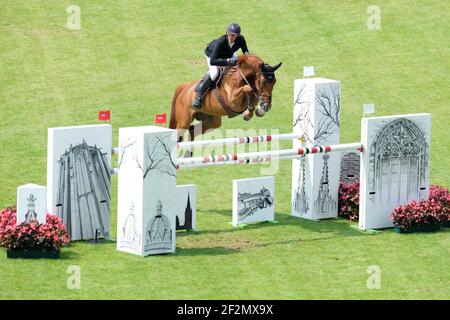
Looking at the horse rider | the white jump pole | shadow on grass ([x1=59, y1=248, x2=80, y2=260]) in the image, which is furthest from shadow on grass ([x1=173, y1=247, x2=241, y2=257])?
the horse rider

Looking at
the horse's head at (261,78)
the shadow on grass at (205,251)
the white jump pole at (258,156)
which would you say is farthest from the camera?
the horse's head at (261,78)

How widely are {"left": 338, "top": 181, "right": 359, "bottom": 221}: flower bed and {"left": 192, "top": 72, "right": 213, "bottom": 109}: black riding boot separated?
2999 millimetres

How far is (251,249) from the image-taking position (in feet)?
72.8

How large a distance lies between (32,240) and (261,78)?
501cm

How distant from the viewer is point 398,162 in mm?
23656

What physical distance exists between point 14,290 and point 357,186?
787cm

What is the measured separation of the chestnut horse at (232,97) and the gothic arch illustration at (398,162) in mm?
2093

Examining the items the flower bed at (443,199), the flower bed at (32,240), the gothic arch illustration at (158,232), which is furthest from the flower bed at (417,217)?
the flower bed at (32,240)

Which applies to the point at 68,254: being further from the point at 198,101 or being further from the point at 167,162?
the point at 198,101

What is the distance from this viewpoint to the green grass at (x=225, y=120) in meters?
20.2

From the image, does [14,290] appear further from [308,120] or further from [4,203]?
[308,120]

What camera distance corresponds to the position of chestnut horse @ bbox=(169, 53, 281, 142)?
914 inches

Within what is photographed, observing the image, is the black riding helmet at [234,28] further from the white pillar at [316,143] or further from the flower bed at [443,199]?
the flower bed at [443,199]

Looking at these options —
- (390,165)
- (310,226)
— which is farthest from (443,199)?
(310,226)
